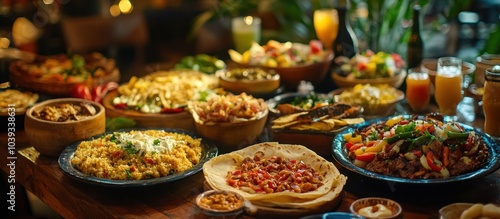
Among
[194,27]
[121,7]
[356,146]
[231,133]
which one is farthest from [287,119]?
[121,7]

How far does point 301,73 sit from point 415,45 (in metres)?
0.80

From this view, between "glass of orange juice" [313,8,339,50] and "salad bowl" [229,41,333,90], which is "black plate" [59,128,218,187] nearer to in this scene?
"salad bowl" [229,41,333,90]

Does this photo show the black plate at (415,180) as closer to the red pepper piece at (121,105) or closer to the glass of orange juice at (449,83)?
the glass of orange juice at (449,83)

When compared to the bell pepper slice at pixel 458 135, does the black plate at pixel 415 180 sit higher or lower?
lower

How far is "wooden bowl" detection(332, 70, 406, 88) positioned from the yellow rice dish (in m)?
1.30

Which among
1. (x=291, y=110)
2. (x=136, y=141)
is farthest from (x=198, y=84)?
(x=136, y=141)

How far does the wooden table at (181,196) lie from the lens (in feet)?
8.14

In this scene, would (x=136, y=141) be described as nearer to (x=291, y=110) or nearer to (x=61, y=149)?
(x=61, y=149)

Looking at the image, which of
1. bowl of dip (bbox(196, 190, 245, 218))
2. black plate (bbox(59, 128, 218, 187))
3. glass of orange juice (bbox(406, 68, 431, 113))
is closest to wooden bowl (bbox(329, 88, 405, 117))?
glass of orange juice (bbox(406, 68, 431, 113))

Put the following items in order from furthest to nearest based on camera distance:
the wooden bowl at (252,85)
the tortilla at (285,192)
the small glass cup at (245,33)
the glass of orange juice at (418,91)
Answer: the small glass cup at (245,33)
the wooden bowl at (252,85)
the glass of orange juice at (418,91)
the tortilla at (285,192)

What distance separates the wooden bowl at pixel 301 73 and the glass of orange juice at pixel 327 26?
0.49 meters

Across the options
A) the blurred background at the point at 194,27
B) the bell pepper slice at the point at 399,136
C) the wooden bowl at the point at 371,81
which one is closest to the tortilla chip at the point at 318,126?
the bell pepper slice at the point at 399,136

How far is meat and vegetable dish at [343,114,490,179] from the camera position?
2.52 m

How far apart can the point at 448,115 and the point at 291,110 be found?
0.95m
